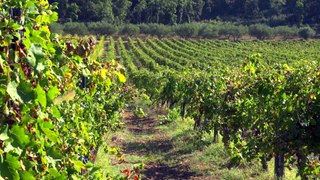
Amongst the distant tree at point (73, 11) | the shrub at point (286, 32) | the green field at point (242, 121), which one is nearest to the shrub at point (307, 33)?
the shrub at point (286, 32)

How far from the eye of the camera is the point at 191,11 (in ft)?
374

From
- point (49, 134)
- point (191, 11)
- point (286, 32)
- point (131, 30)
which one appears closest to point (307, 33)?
point (286, 32)

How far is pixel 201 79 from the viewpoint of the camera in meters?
15.9

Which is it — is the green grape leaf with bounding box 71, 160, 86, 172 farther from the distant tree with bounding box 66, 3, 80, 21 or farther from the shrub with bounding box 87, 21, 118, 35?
the distant tree with bounding box 66, 3, 80, 21

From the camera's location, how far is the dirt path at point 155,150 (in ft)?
37.6

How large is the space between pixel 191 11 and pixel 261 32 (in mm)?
37302

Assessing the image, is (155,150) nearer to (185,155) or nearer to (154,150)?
(154,150)

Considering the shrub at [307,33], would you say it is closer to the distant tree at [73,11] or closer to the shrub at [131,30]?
the shrub at [131,30]

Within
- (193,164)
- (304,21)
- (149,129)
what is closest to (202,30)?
(304,21)

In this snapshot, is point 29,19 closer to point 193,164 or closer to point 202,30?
point 193,164

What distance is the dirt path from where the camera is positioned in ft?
37.6

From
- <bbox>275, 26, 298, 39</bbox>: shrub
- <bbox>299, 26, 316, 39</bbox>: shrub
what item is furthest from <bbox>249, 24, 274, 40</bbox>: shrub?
<bbox>299, 26, 316, 39</bbox>: shrub

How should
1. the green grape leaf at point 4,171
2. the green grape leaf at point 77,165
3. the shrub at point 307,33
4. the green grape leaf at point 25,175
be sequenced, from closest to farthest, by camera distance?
1. the green grape leaf at point 4,171
2. the green grape leaf at point 25,175
3. the green grape leaf at point 77,165
4. the shrub at point 307,33

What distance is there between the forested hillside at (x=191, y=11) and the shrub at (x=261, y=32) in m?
14.2
